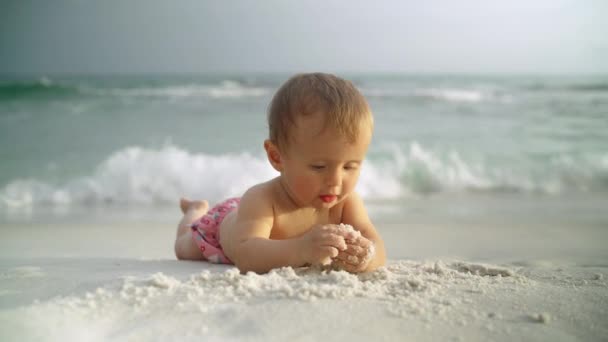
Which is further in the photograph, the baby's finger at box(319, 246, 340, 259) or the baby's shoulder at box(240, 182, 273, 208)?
the baby's shoulder at box(240, 182, 273, 208)

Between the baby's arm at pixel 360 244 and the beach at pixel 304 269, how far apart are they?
0.06 meters

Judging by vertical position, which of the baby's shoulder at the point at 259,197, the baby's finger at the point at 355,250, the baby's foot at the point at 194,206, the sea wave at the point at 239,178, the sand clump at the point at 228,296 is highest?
the baby's shoulder at the point at 259,197

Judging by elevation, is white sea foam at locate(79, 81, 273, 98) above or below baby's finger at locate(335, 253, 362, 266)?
above

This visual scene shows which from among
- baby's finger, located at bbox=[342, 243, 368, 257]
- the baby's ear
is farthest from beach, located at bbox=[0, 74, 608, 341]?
the baby's ear

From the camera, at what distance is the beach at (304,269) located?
5.91 feet

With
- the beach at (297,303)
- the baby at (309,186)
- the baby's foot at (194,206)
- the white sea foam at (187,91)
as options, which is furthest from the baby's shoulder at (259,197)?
the white sea foam at (187,91)

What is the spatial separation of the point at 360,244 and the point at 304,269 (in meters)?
0.26

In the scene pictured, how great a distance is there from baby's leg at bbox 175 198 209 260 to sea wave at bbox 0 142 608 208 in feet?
9.53

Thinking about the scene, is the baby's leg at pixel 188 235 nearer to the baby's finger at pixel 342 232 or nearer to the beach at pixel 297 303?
the beach at pixel 297 303

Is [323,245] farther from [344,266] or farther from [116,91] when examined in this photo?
[116,91]

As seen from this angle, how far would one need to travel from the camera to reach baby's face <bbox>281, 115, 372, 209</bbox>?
2.32 meters

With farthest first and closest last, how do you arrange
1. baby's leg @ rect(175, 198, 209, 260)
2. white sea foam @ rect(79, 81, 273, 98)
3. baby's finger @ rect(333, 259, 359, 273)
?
1. white sea foam @ rect(79, 81, 273, 98)
2. baby's leg @ rect(175, 198, 209, 260)
3. baby's finger @ rect(333, 259, 359, 273)

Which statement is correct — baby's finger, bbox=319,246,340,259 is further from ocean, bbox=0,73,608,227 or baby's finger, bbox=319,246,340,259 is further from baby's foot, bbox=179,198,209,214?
Result: ocean, bbox=0,73,608,227

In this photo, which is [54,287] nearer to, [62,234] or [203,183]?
[62,234]
